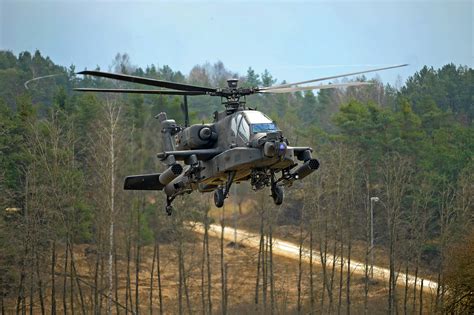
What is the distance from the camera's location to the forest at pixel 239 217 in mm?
38000

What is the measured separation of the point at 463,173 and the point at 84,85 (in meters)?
42.0

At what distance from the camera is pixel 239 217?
6191cm

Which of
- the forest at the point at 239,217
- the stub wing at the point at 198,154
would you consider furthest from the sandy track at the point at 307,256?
the stub wing at the point at 198,154

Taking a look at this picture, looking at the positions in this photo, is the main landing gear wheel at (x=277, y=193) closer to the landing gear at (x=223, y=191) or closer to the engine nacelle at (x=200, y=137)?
the landing gear at (x=223, y=191)

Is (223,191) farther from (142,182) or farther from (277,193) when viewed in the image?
(142,182)

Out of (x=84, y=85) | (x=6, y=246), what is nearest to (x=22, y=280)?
(x=6, y=246)

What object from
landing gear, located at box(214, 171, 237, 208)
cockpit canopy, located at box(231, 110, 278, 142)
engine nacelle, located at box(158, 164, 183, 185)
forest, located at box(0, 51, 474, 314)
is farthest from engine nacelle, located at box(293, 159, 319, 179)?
forest, located at box(0, 51, 474, 314)

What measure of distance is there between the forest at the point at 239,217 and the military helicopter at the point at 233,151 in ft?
48.9

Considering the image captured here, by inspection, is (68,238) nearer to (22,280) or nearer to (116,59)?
(22,280)

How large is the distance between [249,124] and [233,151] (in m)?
0.75

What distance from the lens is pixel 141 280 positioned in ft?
156

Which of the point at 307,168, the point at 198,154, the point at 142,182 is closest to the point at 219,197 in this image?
the point at 198,154

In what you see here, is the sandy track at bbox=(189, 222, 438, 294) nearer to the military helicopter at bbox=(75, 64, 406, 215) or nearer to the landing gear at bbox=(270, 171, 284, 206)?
the military helicopter at bbox=(75, 64, 406, 215)

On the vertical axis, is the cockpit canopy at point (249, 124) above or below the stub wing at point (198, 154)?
above
